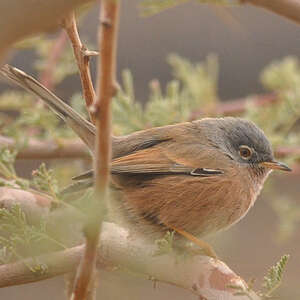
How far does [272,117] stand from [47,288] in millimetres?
4061

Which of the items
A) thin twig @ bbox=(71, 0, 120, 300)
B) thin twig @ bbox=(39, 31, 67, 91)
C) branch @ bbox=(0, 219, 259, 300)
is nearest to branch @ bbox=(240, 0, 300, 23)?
thin twig @ bbox=(71, 0, 120, 300)

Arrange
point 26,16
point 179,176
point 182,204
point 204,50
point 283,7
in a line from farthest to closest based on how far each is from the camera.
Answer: point 204,50, point 179,176, point 182,204, point 283,7, point 26,16

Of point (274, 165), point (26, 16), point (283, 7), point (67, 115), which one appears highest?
point (274, 165)

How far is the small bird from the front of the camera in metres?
3.01

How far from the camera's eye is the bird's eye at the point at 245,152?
3.61 m

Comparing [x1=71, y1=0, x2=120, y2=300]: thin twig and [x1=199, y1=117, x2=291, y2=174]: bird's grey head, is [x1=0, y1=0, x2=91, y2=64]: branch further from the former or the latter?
[x1=199, y1=117, x2=291, y2=174]: bird's grey head

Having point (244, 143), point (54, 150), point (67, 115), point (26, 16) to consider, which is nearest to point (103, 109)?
point (26, 16)

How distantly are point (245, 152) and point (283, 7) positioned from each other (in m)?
1.64

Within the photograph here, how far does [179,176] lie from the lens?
320cm

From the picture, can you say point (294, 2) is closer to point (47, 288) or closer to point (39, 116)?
point (39, 116)

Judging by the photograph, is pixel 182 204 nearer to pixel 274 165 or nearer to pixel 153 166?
pixel 153 166

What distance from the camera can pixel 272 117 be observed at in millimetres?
4227

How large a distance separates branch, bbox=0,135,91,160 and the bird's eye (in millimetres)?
906

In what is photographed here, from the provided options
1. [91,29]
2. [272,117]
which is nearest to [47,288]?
[91,29]
